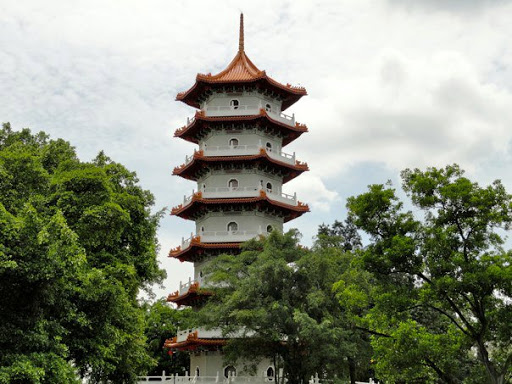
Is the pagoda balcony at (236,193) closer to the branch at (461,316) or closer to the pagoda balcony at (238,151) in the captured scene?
the pagoda balcony at (238,151)

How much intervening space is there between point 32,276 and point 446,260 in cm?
1109

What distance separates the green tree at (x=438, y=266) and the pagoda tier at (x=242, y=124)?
1957 centimetres

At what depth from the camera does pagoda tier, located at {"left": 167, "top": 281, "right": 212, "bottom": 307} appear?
32469 mm

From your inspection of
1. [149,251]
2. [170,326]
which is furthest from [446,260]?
[170,326]

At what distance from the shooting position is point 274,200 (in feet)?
117

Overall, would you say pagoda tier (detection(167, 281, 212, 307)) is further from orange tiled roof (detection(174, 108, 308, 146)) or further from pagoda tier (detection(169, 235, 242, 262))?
orange tiled roof (detection(174, 108, 308, 146))

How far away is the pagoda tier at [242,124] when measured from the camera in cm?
3719

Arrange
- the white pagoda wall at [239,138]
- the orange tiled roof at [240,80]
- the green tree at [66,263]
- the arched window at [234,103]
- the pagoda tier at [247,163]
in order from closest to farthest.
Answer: the green tree at [66,263]
the pagoda tier at [247,163]
the white pagoda wall at [239,138]
the orange tiled roof at [240,80]
the arched window at [234,103]

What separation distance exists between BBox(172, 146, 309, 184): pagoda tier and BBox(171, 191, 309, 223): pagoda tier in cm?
171

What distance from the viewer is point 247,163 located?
3678cm

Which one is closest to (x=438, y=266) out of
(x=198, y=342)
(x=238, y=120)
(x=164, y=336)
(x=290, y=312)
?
(x=290, y=312)

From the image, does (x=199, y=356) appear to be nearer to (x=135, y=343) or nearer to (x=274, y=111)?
(x=135, y=343)

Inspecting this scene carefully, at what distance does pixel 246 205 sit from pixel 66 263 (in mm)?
18718

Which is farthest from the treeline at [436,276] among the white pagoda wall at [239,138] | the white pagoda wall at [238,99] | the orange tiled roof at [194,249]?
the white pagoda wall at [238,99]
